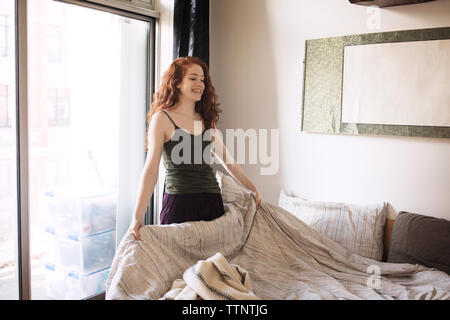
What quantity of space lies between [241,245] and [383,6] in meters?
1.53

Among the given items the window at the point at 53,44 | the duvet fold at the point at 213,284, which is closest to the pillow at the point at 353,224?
the duvet fold at the point at 213,284

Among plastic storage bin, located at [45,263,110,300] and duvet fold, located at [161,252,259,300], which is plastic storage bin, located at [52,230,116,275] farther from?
duvet fold, located at [161,252,259,300]

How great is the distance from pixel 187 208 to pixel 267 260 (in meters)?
0.47

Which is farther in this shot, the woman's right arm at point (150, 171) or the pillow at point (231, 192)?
the pillow at point (231, 192)

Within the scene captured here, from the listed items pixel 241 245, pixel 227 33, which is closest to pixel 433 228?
pixel 241 245

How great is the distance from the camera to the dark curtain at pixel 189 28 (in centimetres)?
266

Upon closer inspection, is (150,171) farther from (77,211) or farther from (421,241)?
(421,241)

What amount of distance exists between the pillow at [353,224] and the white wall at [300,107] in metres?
0.10

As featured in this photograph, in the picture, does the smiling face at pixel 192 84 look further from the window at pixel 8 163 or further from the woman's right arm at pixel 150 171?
the window at pixel 8 163

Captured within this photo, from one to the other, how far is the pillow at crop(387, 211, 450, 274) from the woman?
965 mm

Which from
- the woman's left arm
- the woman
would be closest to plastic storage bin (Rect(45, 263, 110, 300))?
the woman
